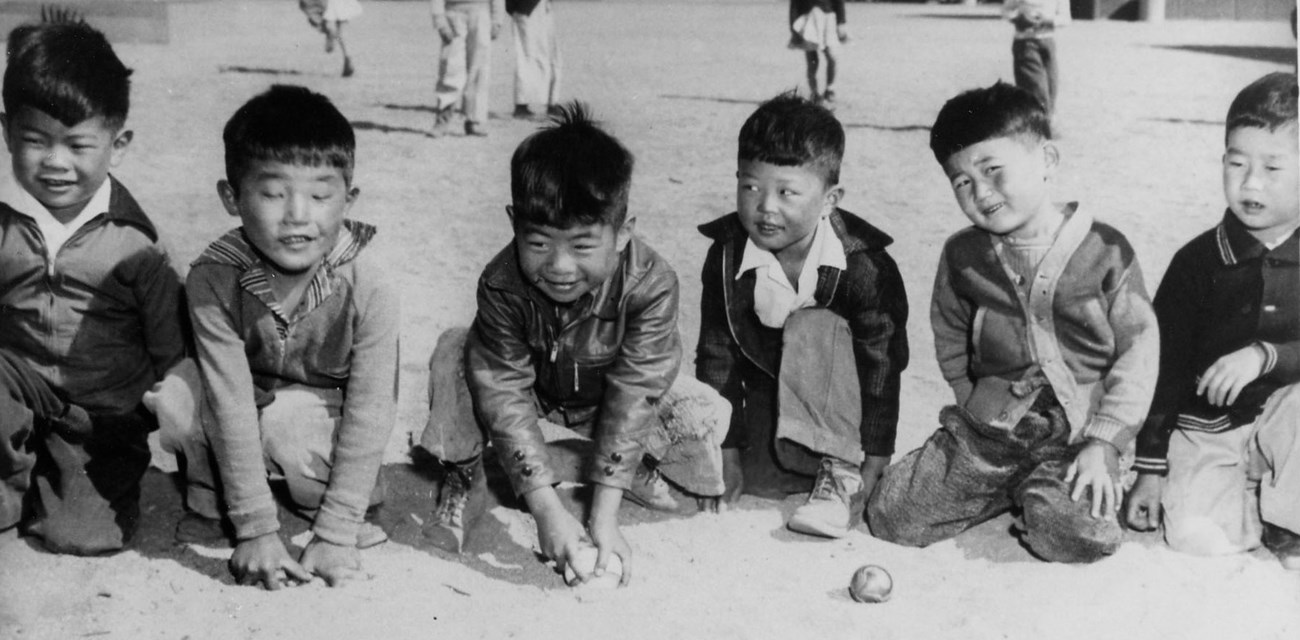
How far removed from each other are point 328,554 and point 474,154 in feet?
14.6

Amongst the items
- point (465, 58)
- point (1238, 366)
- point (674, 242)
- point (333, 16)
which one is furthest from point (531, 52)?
point (1238, 366)

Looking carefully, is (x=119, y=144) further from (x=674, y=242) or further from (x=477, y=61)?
(x=477, y=61)

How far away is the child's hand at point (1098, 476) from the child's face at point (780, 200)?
824 mm

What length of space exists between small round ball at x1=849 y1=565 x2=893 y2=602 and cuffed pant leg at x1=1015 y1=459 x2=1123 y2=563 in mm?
404

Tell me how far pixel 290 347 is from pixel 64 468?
594 mm

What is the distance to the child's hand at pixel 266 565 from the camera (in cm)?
289

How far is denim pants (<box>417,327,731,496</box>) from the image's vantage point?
3.18 metres

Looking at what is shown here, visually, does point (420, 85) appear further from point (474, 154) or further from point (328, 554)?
point (328, 554)

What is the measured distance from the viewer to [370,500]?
3.16 m

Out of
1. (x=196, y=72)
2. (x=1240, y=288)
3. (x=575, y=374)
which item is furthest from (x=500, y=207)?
(x=196, y=72)

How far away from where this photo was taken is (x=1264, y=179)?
3064mm

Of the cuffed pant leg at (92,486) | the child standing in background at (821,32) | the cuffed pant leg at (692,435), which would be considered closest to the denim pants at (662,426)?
the cuffed pant leg at (692,435)

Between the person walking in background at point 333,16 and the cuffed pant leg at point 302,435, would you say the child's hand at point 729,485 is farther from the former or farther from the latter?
the person walking in background at point 333,16

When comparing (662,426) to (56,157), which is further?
(662,426)
